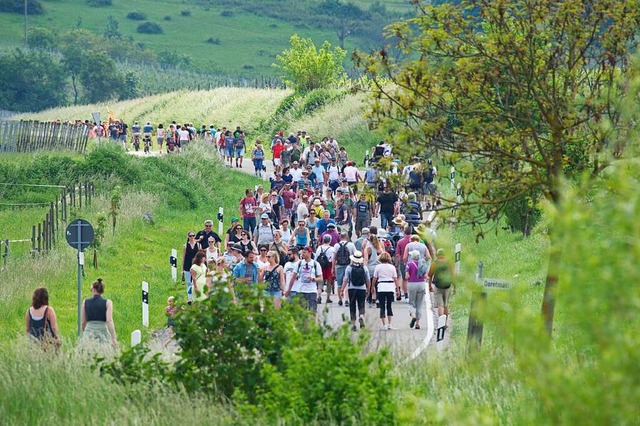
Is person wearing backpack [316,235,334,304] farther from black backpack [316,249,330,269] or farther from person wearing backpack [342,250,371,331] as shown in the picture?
person wearing backpack [342,250,371,331]

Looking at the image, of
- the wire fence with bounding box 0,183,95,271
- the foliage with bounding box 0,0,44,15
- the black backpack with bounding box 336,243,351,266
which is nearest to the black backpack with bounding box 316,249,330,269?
the black backpack with bounding box 336,243,351,266

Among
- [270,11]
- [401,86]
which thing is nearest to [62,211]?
[401,86]

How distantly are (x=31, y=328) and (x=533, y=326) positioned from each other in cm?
1005

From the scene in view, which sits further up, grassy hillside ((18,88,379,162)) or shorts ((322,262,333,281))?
shorts ((322,262,333,281))

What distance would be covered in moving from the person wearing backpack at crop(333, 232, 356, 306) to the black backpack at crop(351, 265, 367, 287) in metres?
2.22

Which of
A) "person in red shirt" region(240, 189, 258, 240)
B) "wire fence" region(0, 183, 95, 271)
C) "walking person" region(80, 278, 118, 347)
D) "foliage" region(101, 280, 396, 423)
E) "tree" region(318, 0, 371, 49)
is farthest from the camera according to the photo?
"tree" region(318, 0, 371, 49)

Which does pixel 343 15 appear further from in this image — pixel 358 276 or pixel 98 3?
pixel 358 276

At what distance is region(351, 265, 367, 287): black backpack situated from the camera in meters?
21.5

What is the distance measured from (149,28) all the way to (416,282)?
138380 millimetres

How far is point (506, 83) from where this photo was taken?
52.5 feet

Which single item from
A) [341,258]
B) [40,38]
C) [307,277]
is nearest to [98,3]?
[40,38]

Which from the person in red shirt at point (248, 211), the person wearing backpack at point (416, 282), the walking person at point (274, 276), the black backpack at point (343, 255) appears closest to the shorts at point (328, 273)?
the black backpack at point (343, 255)

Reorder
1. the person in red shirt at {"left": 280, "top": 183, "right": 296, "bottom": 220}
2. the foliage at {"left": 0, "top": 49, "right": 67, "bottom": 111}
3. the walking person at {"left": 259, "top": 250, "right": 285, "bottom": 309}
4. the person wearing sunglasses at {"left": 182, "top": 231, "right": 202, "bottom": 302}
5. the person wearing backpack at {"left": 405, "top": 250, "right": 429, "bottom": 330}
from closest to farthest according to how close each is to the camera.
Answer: the walking person at {"left": 259, "top": 250, "right": 285, "bottom": 309}, the person wearing backpack at {"left": 405, "top": 250, "right": 429, "bottom": 330}, the person wearing sunglasses at {"left": 182, "top": 231, "right": 202, "bottom": 302}, the person in red shirt at {"left": 280, "top": 183, "right": 296, "bottom": 220}, the foliage at {"left": 0, "top": 49, "right": 67, "bottom": 111}

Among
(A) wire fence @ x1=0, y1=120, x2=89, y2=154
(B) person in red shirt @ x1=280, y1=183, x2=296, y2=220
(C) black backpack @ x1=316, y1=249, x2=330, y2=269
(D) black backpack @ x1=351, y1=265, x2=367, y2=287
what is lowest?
(A) wire fence @ x1=0, y1=120, x2=89, y2=154
